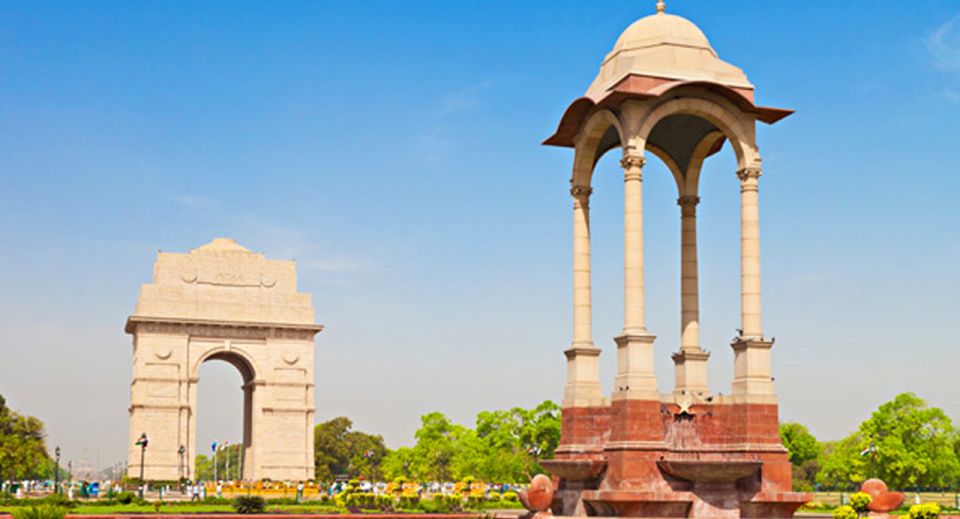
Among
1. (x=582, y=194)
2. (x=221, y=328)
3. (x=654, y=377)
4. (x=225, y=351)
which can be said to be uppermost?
(x=582, y=194)

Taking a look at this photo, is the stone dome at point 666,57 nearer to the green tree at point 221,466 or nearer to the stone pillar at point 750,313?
the stone pillar at point 750,313

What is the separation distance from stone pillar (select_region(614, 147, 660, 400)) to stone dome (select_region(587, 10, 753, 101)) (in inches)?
79.8

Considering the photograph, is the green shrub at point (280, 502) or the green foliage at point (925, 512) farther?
the green shrub at point (280, 502)

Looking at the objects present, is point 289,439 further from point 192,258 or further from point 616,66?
point 616,66

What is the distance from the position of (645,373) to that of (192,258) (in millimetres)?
57109

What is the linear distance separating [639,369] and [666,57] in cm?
710

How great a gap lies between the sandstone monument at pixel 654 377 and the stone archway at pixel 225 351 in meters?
52.1

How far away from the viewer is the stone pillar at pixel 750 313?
83.1 feet

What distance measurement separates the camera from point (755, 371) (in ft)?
83.2

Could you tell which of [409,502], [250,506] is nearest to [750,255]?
[250,506]

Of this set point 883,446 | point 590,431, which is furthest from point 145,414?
point 590,431

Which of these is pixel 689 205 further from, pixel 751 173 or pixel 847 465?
pixel 847 465

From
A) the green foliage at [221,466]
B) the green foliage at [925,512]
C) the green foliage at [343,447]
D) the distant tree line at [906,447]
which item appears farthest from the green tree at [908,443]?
the green foliage at [221,466]

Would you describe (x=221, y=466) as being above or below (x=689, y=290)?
below
